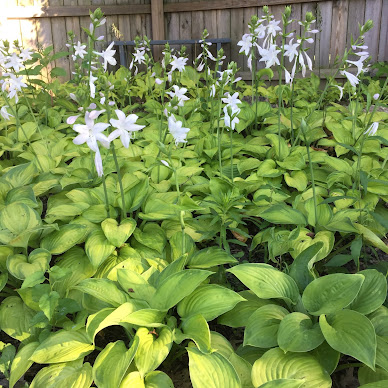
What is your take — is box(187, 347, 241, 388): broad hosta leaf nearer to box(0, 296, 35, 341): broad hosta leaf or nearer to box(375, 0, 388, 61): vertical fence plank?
box(0, 296, 35, 341): broad hosta leaf

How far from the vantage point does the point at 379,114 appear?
3.46 metres

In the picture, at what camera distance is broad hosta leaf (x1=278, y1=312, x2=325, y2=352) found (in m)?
1.30

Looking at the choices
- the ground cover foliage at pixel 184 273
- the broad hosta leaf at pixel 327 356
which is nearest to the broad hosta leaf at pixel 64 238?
the ground cover foliage at pixel 184 273

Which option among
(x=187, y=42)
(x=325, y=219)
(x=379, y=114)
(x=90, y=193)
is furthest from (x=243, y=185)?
(x=187, y=42)

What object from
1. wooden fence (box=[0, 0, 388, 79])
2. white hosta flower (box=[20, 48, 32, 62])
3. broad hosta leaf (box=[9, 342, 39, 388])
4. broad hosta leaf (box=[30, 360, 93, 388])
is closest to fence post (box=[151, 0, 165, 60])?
wooden fence (box=[0, 0, 388, 79])

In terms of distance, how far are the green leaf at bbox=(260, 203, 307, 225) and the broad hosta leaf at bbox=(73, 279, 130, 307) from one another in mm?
812

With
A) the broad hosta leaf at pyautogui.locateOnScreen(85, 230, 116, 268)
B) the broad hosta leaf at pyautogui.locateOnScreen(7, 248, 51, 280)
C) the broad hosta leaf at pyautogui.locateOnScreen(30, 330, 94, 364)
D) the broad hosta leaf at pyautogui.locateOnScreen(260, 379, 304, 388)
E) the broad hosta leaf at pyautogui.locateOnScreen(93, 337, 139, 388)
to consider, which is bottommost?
the broad hosta leaf at pyautogui.locateOnScreen(30, 330, 94, 364)

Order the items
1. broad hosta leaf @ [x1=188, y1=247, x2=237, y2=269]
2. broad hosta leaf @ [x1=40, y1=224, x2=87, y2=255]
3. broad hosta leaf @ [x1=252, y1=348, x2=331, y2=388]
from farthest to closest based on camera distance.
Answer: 1. broad hosta leaf @ [x1=40, y1=224, x2=87, y2=255]
2. broad hosta leaf @ [x1=188, y1=247, x2=237, y2=269]
3. broad hosta leaf @ [x1=252, y1=348, x2=331, y2=388]

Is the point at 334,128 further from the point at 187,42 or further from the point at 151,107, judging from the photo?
the point at 187,42

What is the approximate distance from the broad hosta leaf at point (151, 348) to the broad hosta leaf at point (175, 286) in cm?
9

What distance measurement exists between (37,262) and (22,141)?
197 cm

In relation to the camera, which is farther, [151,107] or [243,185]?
[151,107]

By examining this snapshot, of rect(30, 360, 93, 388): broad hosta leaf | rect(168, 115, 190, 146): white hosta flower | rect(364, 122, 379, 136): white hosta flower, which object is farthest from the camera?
rect(364, 122, 379, 136): white hosta flower

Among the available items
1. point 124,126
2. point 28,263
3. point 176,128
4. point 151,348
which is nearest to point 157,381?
point 151,348
